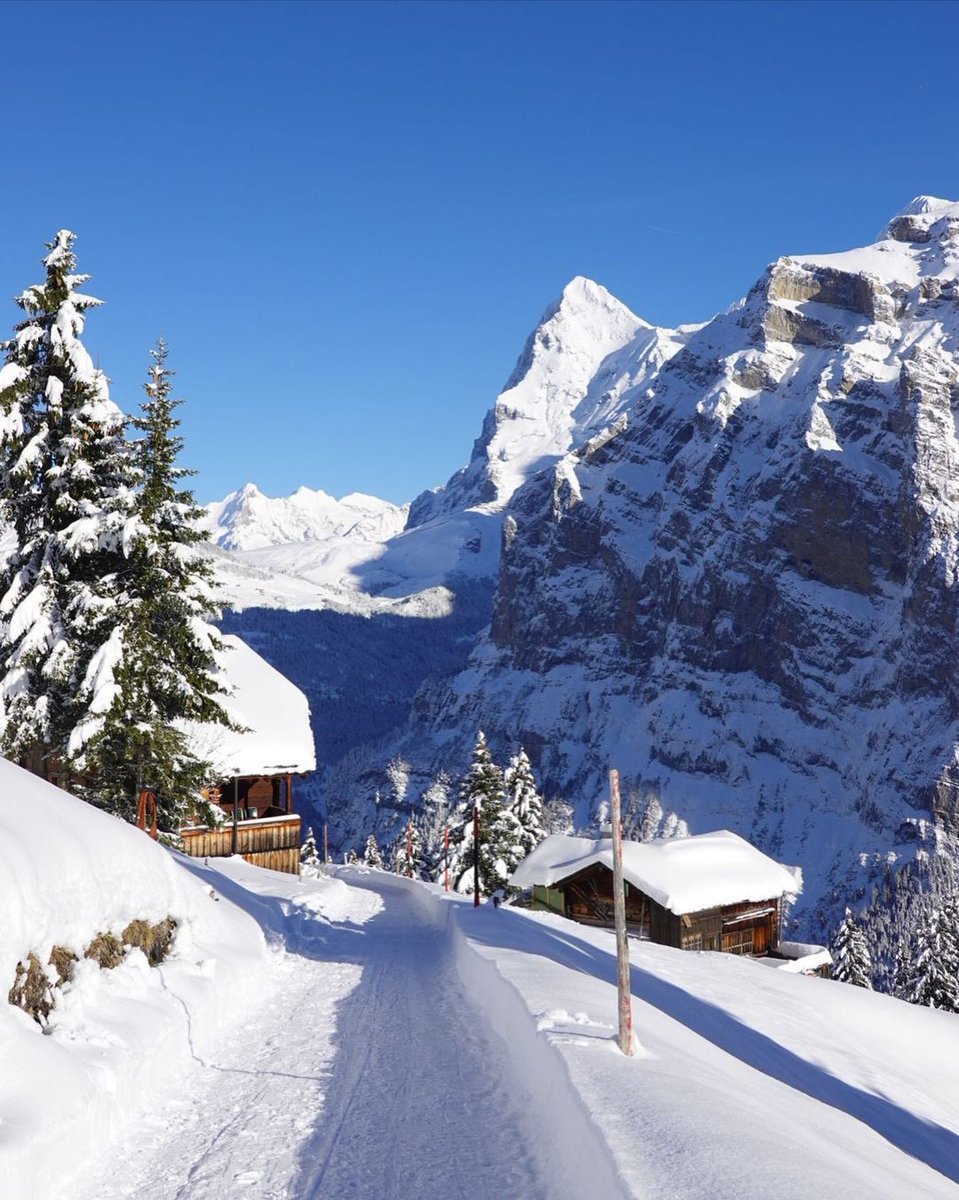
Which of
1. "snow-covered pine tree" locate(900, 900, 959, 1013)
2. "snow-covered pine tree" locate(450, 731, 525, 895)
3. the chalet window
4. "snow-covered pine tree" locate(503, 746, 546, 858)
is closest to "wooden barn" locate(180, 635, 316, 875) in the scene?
"snow-covered pine tree" locate(450, 731, 525, 895)

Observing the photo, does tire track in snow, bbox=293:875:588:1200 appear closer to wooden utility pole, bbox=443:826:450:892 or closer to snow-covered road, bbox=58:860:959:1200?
snow-covered road, bbox=58:860:959:1200

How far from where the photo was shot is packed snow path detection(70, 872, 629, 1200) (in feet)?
22.5

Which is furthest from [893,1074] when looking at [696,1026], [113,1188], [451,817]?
[451,817]

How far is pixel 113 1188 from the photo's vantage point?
679cm

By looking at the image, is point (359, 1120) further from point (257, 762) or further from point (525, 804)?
point (525, 804)

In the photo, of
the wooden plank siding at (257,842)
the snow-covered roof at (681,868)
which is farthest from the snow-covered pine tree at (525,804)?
the wooden plank siding at (257,842)

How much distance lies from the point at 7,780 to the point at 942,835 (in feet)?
705

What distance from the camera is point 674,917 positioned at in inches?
1309

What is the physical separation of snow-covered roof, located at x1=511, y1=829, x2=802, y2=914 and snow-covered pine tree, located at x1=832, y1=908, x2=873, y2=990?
18975 millimetres

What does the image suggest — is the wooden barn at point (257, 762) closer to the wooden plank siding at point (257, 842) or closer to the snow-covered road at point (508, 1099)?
the wooden plank siding at point (257, 842)

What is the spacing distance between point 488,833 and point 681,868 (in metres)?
13.5

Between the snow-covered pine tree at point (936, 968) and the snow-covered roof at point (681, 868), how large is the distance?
1699 centimetres

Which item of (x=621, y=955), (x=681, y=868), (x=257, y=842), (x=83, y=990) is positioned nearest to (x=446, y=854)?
(x=257, y=842)

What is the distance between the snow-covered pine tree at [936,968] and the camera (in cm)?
4812
